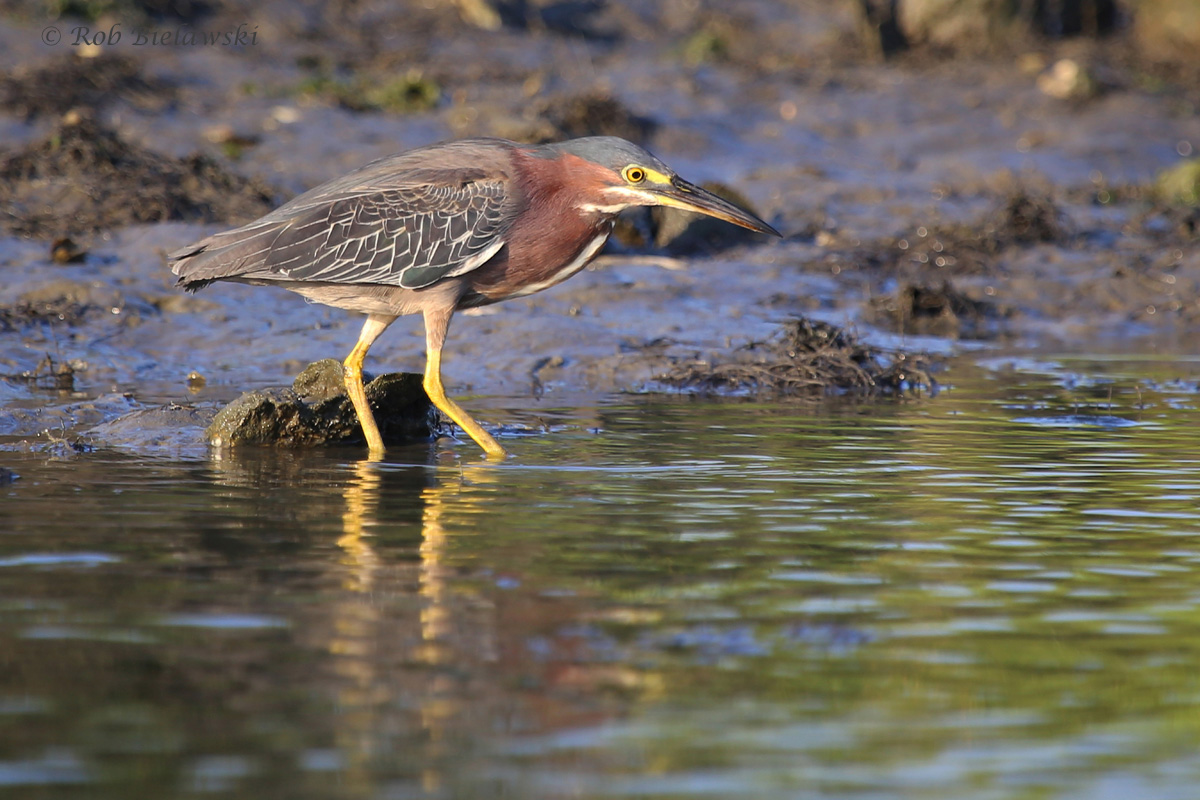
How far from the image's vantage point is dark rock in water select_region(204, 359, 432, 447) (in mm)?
7625

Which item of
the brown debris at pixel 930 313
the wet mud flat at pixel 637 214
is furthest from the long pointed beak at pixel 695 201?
the brown debris at pixel 930 313

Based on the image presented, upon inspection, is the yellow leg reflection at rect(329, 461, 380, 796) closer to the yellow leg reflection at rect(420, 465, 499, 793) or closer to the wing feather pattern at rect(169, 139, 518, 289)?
the yellow leg reflection at rect(420, 465, 499, 793)

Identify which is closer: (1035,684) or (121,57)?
(1035,684)

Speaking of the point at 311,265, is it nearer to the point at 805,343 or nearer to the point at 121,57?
the point at 805,343

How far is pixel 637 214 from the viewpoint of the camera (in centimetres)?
1452

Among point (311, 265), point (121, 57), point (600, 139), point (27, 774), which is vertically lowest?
point (27, 774)

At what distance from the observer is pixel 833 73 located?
69.6 ft

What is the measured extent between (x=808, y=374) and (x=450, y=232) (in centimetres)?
342

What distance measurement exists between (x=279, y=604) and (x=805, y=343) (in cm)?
664

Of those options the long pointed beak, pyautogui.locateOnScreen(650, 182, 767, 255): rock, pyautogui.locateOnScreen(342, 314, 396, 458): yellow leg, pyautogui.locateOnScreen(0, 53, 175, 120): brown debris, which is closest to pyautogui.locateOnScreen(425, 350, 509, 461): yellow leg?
pyautogui.locateOnScreen(342, 314, 396, 458): yellow leg

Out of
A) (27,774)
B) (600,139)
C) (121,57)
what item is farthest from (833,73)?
(27,774)

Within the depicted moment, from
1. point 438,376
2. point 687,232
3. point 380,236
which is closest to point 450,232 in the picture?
point 380,236

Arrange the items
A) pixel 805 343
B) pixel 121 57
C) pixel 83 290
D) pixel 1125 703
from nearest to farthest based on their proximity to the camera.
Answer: pixel 1125 703
pixel 805 343
pixel 83 290
pixel 121 57

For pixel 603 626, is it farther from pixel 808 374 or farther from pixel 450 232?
pixel 808 374
